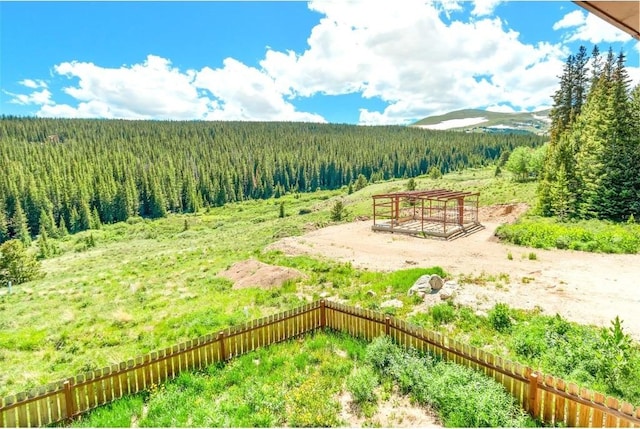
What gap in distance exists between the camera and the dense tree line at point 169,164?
76562mm

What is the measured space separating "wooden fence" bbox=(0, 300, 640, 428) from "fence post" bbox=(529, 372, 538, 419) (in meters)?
0.02

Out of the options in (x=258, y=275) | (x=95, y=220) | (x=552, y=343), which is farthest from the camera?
(x=95, y=220)

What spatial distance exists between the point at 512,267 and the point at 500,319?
9.35m

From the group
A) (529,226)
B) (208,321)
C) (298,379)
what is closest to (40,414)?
(298,379)

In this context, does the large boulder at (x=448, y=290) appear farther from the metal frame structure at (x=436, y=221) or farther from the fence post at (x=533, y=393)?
the metal frame structure at (x=436, y=221)

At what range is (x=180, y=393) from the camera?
8172mm

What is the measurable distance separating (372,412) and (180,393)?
4327mm

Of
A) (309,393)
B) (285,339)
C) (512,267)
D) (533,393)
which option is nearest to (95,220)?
(285,339)

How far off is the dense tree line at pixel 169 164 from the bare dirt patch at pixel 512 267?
219ft

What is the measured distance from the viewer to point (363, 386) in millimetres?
7895

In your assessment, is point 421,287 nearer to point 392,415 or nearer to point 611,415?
point 392,415

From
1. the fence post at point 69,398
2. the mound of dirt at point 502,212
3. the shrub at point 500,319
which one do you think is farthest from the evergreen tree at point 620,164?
the fence post at point 69,398

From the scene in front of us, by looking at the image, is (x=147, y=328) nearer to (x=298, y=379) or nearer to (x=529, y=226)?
(x=298, y=379)

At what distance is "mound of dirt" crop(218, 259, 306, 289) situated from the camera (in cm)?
1838
